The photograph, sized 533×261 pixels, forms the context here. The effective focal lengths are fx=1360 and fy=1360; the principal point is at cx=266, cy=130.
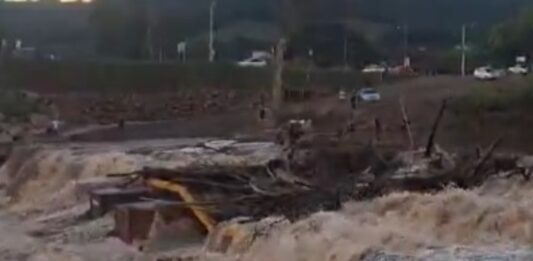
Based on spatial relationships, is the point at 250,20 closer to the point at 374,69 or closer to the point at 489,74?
the point at 374,69

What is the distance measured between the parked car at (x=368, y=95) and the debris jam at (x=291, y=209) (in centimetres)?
2045

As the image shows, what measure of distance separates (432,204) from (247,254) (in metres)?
2.40

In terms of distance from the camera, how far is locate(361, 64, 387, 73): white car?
55906 mm

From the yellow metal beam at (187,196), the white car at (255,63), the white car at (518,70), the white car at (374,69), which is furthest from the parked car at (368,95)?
the yellow metal beam at (187,196)

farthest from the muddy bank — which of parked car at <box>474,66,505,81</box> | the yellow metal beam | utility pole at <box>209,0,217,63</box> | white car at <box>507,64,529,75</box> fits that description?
utility pole at <box>209,0,217,63</box>

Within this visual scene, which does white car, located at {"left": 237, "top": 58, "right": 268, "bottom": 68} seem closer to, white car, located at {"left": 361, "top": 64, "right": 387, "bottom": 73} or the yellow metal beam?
white car, located at {"left": 361, "top": 64, "right": 387, "bottom": 73}

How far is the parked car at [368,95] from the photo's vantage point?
153 feet

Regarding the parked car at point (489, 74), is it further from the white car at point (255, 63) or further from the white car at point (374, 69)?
the white car at point (255, 63)

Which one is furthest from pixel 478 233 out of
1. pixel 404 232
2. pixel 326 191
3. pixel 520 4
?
pixel 520 4

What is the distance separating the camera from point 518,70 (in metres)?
52.0

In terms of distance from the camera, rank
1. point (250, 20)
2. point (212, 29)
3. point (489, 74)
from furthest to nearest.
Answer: point (250, 20)
point (212, 29)
point (489, 74)

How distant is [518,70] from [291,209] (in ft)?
117

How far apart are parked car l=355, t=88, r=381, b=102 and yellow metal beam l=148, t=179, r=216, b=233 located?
83.9 ft

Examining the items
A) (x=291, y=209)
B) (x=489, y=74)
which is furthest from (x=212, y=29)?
(x=291, y=209)
